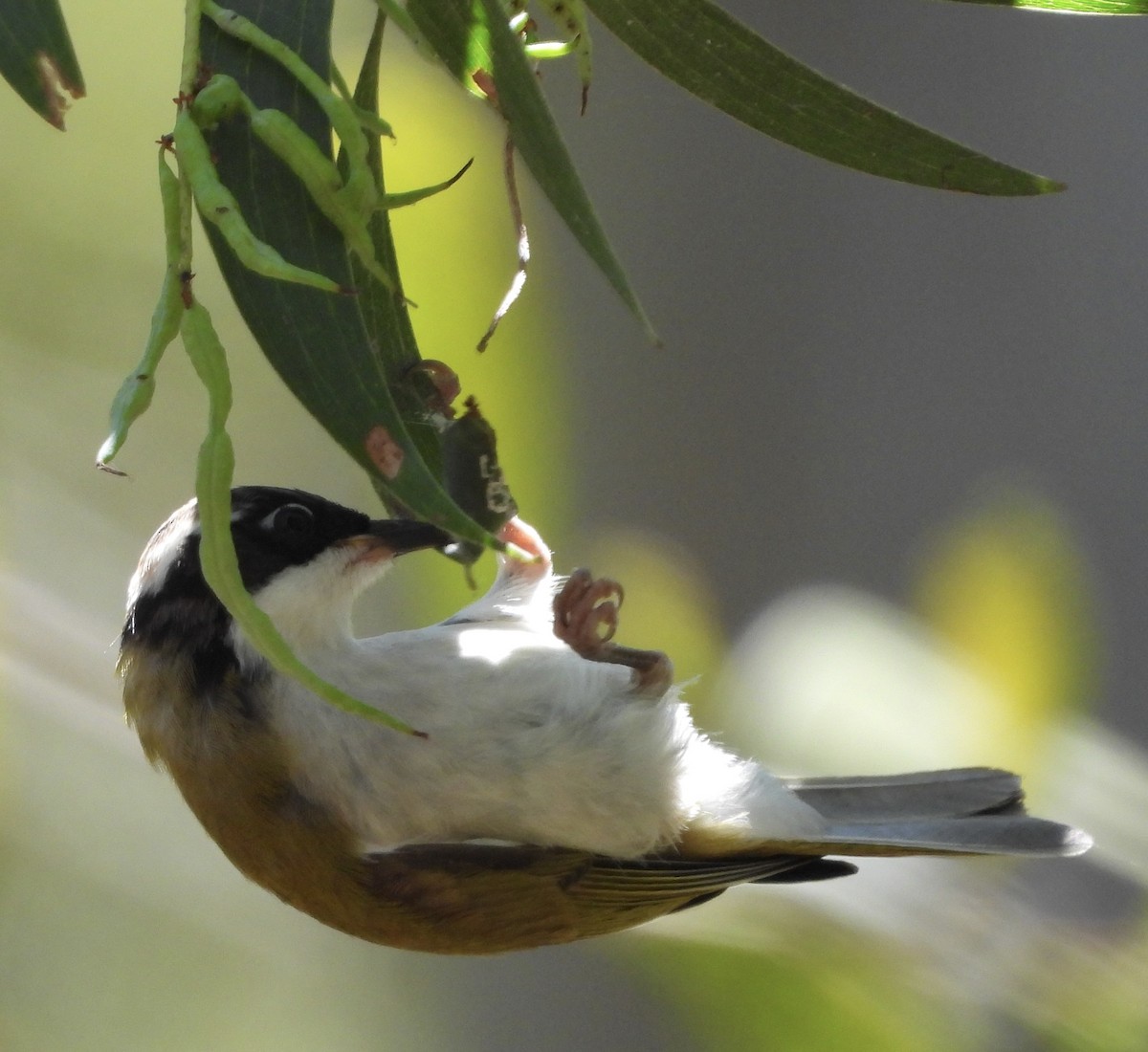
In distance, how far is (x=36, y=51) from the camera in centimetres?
77

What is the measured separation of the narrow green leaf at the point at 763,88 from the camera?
36.4 inches

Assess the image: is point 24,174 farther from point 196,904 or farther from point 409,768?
point 409,768

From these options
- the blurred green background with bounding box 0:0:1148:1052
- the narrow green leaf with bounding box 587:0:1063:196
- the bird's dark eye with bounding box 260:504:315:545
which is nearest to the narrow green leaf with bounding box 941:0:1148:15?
the narrow green leaf with bounding box 587:0:1063:196

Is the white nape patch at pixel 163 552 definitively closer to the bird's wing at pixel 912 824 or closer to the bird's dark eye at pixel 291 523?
the bird's dark eye at pixel 291 523

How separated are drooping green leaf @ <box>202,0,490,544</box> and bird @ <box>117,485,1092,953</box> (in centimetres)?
59

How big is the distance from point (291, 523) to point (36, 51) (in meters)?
0.66

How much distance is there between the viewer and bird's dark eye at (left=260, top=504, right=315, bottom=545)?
1364mm

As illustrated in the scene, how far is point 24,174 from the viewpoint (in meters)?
3.36

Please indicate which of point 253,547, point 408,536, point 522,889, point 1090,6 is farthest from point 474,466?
point 1090,6

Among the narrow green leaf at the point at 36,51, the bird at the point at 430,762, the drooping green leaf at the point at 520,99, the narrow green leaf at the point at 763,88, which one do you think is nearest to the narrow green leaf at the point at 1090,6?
the narrow green leaf at the point at 763,88

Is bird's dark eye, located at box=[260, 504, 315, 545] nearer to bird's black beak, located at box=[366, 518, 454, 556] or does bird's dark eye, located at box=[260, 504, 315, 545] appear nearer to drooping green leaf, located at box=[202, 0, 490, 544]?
bird's black beak, located at box=[366, 518, 454, 556]

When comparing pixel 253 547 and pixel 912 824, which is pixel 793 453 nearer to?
Answer: pixel 912 824

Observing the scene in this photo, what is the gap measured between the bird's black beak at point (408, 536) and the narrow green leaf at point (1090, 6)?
0.69 meters

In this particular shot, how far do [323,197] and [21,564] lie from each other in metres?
2.90
